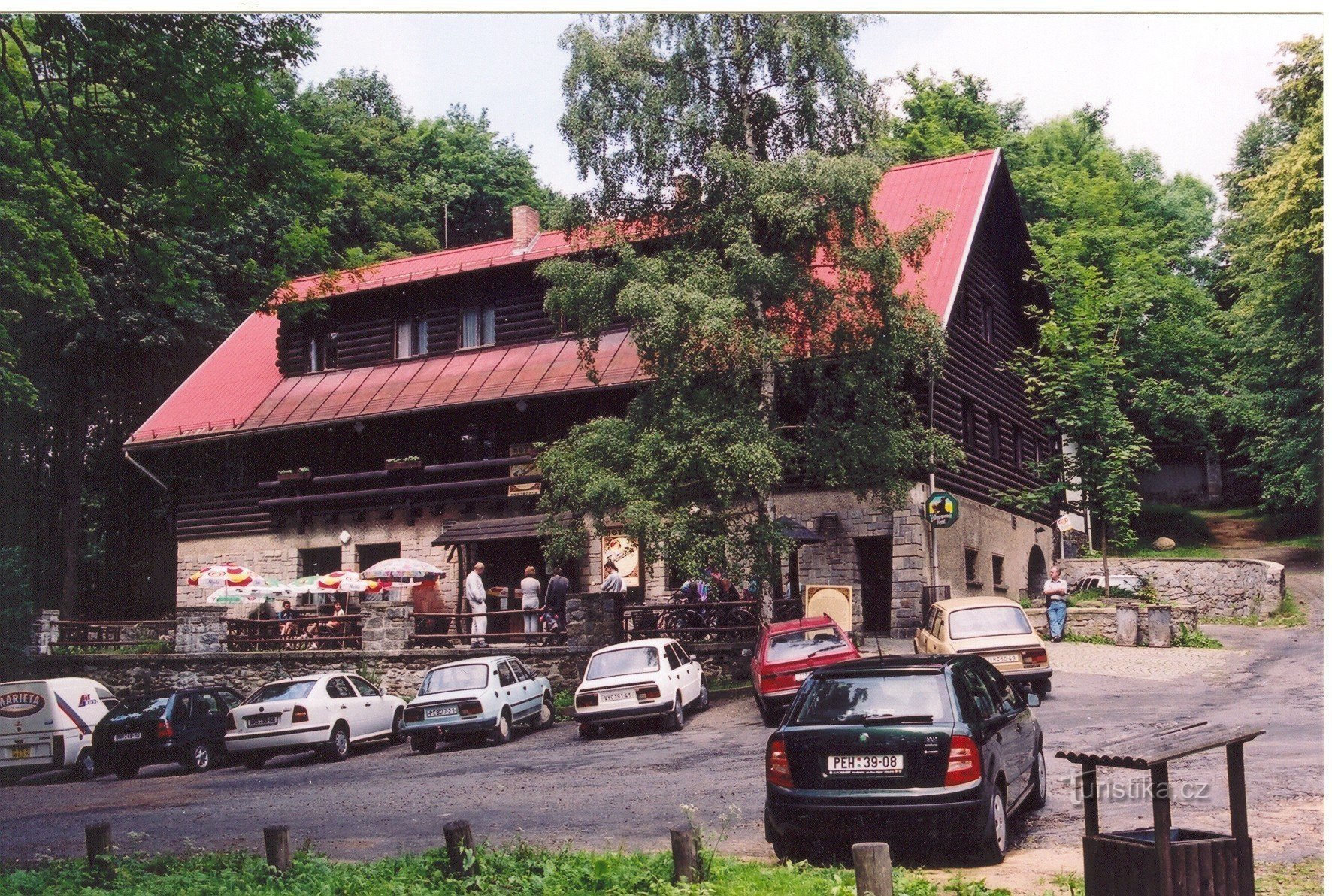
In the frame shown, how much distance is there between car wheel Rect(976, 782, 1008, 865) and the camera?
7.86 m

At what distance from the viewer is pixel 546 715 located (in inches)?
526

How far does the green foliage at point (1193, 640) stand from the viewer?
1291 cm

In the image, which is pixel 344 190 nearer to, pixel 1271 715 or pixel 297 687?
pixel 297 687

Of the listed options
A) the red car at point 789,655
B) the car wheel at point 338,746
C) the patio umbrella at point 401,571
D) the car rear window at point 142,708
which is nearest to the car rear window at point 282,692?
the car wheel at point 338,746

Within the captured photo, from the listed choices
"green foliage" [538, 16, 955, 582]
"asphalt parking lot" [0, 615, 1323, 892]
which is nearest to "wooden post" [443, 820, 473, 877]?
"asphalt parking lot" [0, 615, 1323, 892]

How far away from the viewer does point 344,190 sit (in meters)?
12.1

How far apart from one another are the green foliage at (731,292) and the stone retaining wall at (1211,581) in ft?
10.4

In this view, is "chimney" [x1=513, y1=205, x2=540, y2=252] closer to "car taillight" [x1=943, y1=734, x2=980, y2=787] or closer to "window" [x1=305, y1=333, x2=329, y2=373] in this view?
"window" [x1=305, y1=333, x2=329, y2=373]

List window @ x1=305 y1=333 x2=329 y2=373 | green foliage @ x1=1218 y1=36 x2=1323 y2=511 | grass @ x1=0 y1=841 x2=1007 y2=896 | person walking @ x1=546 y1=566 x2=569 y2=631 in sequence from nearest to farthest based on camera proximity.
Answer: grass @ x1=0 y1=841 x2=1007 y2=896, green foliage @ x1=1218 y1=36 x2=1323 y2=511, person walking @ x1=546 y1=566 x2=569 y2=631, window @ x1=305 y1=333 x2=329 y2=373

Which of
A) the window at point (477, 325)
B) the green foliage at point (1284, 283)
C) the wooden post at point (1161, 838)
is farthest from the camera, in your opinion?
the window at point (477, 325)

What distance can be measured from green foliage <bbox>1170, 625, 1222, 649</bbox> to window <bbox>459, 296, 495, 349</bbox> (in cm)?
1051

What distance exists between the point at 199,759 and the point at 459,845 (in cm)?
434

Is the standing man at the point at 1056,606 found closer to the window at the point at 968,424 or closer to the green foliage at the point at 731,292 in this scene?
the window at the point at 968,424

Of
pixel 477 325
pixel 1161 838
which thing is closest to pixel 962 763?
pixel 1161 838
